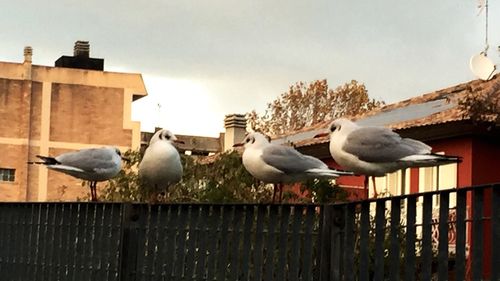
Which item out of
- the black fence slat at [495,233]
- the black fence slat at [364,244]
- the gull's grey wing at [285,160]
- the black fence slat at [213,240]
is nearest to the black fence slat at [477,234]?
the black fence slat at [495,233]

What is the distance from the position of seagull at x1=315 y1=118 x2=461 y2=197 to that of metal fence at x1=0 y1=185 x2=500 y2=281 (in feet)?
4.71

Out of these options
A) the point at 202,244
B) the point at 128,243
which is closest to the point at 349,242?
the point at 202,244

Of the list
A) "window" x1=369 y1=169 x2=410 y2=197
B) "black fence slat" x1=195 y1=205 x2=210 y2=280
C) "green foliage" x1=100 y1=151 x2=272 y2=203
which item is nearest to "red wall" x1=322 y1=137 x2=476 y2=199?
"window" x1=369 y1=169 x2=410 y2=197

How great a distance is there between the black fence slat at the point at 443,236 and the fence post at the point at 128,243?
3295 mm

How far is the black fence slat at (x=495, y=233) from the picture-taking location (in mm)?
5316

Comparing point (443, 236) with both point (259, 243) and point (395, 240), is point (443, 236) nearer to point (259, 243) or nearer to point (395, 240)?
point (395, 240)

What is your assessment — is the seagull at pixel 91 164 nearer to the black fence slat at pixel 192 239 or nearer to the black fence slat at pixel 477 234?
the black fence slat at pixel 192 239

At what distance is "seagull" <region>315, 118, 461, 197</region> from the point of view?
339 inches

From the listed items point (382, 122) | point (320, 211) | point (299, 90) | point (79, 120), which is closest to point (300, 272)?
point (320, 211)

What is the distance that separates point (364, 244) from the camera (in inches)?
243

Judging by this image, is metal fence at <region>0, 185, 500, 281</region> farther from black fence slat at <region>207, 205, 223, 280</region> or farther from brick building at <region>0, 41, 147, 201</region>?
brick building at <region>0, 41, 147, 201</region>

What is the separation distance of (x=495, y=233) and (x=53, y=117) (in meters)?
48.3

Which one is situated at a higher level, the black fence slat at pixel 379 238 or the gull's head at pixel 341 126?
the gull's head at pixel 341 126

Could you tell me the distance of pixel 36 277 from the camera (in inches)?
393
